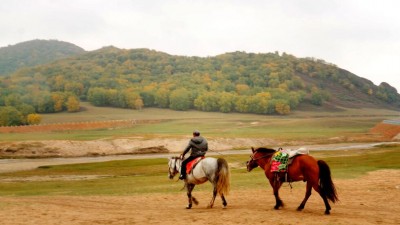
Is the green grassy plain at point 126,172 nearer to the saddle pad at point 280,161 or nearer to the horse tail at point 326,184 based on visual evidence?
the saddle pad at point 280,161

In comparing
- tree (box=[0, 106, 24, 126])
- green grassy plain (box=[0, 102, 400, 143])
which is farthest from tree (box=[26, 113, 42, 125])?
green grassy plain (box=[0, 102, 400, 143])

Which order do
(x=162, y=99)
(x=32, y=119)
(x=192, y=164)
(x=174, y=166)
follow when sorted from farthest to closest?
(x=162, y=99), (x=32, y=119), (x=174, y=166), (x=192, y=164)

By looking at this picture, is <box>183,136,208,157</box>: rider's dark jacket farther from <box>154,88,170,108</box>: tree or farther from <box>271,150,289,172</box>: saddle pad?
<box>154,88,170,108</box>: tree

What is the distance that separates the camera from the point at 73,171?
166ft

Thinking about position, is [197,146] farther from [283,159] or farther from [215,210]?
[283,159]

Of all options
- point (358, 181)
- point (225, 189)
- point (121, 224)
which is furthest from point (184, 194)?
point (358, 181)

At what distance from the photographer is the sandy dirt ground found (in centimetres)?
1656

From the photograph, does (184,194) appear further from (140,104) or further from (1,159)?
(140,104)

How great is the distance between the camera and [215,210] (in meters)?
18.9

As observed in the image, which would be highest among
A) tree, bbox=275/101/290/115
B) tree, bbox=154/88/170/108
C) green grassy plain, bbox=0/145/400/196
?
tree, bbox=154/88/170/108

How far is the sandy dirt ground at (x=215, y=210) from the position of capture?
54.3 ft

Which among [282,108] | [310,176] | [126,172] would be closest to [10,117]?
[126,172]

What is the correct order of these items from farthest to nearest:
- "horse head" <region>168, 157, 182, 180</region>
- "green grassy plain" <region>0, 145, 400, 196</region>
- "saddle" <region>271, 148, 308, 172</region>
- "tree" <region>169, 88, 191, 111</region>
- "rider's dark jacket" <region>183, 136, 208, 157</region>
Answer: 1. "tree" <region>169, 88, 191, 111</region>
2. "green grassy plain" <region>0, 145, 400, 196</region>
3. "horse head" <region>168, 157, 182, 180</region>
4. "rider's dark jacket" <region>183, 136, 208, 157</region>
5. "saddle" <region>271, 148, 308, 172</region>

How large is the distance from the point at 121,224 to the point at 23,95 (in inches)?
5947
